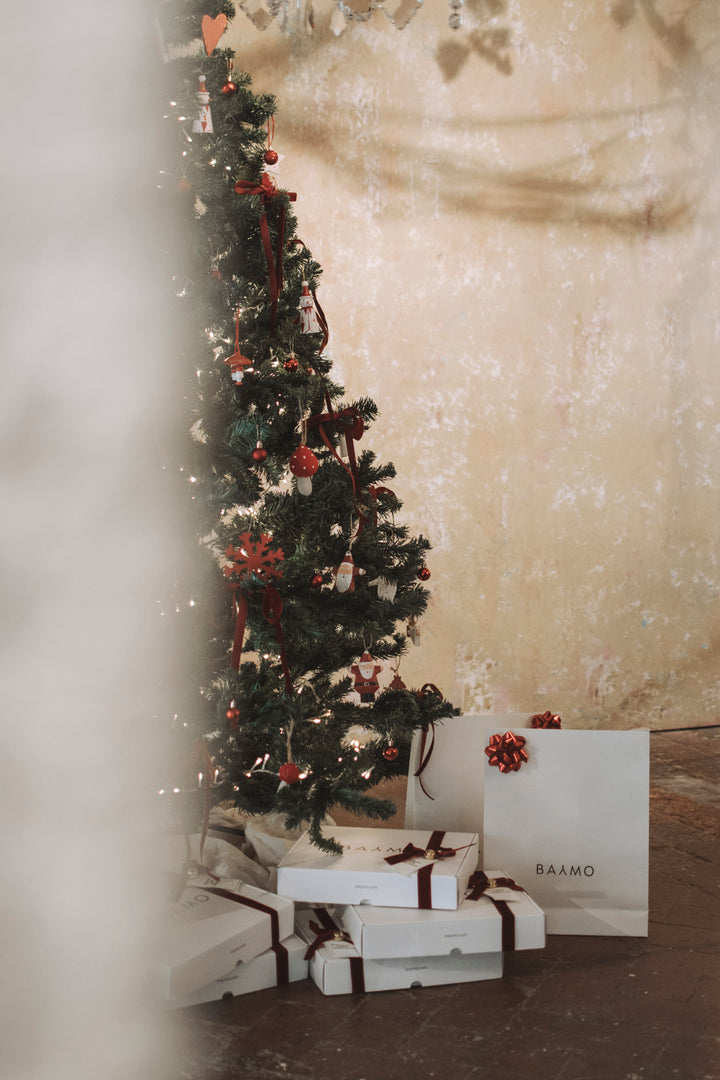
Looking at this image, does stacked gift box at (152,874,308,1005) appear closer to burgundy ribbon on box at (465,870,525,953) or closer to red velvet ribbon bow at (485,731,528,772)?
burgundy ribbon on box at (465,870,525,953)

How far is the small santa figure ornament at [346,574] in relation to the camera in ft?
7.03

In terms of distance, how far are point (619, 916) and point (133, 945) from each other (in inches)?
45.3

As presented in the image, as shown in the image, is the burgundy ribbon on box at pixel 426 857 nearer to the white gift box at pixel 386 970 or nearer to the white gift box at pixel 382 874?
the white gift box at pixel 382 874

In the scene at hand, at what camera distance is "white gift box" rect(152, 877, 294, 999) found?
5.74 feet

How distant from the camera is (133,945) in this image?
1.47m

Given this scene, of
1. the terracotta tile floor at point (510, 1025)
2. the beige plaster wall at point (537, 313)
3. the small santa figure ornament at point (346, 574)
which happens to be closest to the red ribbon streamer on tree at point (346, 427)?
the small santa figure ornament at point (346, 574)

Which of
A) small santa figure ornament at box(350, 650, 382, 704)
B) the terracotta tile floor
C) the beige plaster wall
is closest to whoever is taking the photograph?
the terracotta tile floor

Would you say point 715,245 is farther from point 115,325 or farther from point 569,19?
point 115,325

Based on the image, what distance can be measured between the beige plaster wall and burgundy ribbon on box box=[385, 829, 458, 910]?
1797mm

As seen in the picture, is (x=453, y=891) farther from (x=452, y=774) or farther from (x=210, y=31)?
(x=210, y=31)

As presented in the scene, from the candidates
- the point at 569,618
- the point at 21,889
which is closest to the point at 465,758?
the point at 21,889

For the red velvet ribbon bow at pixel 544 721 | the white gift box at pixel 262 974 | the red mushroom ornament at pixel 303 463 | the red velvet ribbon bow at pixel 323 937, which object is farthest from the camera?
the red velvet ribbon bow at pixel 544 721

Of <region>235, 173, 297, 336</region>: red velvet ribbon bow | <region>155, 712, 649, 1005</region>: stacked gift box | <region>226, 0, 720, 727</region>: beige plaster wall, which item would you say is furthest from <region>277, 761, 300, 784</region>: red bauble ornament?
<region>226, 0, 720, 727</region>: beige plaster wall

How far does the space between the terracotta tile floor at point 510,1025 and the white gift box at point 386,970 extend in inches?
0.8
